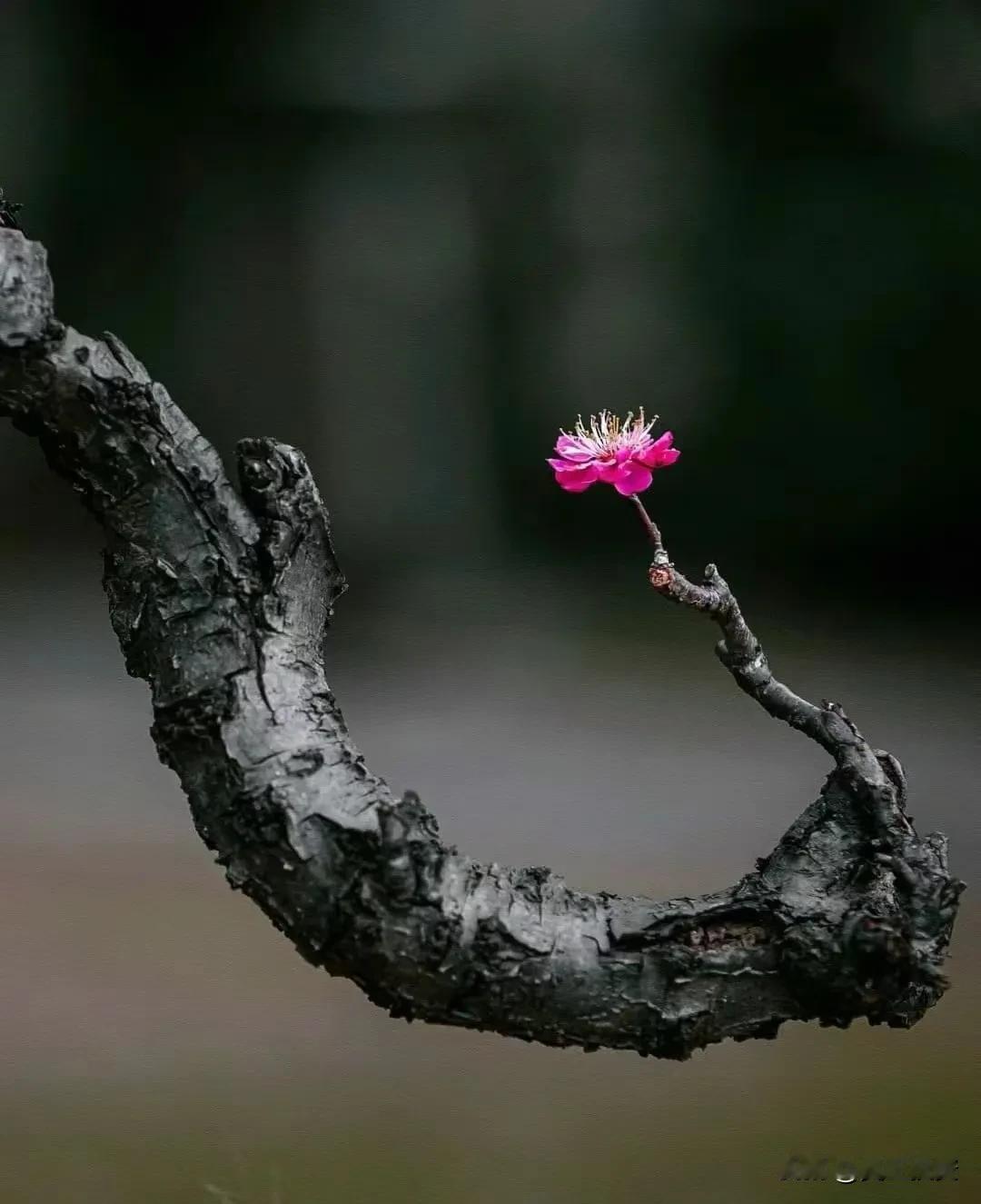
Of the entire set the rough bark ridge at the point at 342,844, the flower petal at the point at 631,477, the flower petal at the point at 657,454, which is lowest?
the rough bark ridge at the point at 342,844

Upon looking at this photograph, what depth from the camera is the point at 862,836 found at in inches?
26.2

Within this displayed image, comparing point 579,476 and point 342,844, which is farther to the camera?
point 579,476

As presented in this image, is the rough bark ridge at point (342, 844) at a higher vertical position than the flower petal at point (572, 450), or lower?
lower

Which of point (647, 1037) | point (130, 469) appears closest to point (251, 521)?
point (130, 469)

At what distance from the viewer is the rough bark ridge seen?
60 cm

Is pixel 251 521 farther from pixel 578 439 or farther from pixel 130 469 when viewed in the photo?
pixel 578 439

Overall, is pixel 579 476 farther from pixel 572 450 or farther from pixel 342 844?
pixel 342 844

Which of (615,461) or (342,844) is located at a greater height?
(615,461)

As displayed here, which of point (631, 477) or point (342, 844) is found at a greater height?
point (631, 477)

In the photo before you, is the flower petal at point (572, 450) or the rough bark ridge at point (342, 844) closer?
the rough bark ridge at point (342, 844)

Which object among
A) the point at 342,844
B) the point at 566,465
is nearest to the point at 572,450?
the point at 566,465

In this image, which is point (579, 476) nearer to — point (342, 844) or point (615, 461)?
point (615, 461)

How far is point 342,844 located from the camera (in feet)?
1.95

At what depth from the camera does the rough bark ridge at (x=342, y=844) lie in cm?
60
